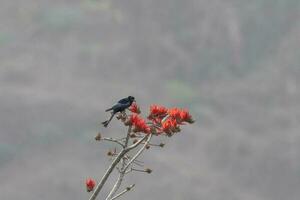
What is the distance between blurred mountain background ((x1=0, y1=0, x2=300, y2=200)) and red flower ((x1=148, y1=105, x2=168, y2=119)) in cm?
5317

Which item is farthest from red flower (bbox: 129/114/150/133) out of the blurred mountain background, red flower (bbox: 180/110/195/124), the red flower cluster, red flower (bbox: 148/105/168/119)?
the blurred mountain background

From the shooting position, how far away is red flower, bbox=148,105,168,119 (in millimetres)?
11863

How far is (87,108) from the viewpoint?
302 ft

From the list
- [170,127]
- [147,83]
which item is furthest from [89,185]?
[147,83]

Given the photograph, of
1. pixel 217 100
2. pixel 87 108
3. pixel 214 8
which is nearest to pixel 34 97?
pixel 87 108

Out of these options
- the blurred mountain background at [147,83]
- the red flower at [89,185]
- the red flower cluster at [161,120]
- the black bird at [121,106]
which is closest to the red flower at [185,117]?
the red flower cluster at [161,120]

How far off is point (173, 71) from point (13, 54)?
22381mm

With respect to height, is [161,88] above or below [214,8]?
below

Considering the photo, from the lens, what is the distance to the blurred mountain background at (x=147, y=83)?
75.8 metres

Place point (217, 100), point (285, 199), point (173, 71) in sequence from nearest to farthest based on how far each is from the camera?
point (285, 199), point (217, 100), point (173, 71)

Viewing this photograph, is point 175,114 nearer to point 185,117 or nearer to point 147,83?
point 185,117

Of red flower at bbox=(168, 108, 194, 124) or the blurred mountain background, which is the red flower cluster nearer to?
red flower at bbox=(168, 108, 194, 124)

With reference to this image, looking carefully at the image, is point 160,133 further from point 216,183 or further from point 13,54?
point 13,54

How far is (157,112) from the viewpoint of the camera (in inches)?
469
